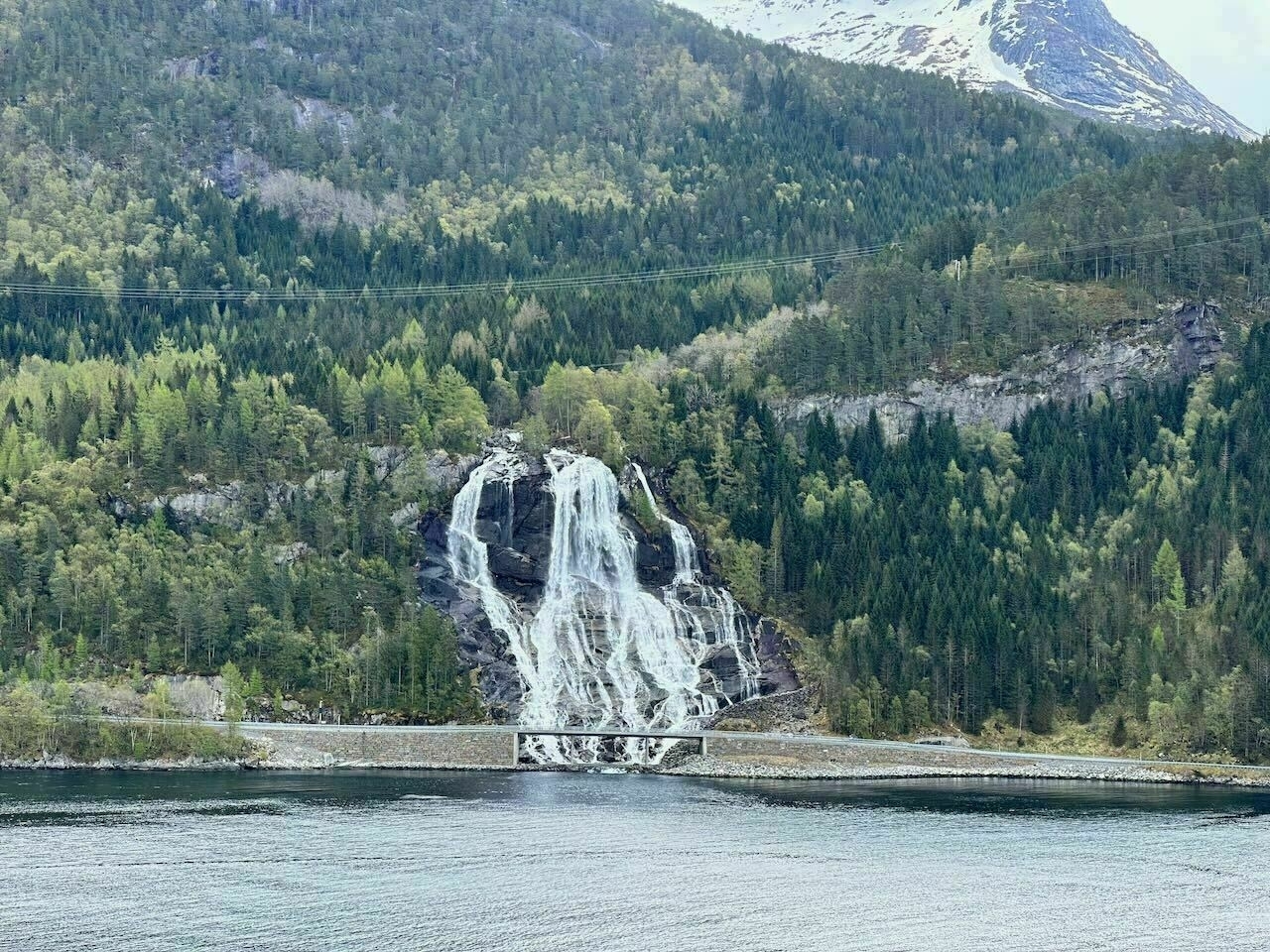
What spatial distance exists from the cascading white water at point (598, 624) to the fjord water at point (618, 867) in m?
26.7

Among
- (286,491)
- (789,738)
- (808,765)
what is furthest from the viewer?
(286,491)

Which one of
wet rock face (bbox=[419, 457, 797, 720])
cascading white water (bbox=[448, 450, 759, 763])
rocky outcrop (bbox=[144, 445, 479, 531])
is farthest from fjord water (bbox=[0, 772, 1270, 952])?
rocky outcrop (bbox=[144, 445, 479, 531])

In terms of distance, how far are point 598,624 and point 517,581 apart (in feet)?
28.1

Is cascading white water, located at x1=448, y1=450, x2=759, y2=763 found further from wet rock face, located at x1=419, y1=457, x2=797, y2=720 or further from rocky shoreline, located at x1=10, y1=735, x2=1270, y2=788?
rocky shoreline, located at x1=10, y1=735, x2=1270, y2=788

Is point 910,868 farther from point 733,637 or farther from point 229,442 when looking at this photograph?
point 229,442

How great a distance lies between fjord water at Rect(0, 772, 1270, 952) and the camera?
88312 mm

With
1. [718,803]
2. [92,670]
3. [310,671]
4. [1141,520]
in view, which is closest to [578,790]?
[718,803]

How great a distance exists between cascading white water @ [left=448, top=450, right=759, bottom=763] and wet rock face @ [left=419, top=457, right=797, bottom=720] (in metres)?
0.45

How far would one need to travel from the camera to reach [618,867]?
341ft

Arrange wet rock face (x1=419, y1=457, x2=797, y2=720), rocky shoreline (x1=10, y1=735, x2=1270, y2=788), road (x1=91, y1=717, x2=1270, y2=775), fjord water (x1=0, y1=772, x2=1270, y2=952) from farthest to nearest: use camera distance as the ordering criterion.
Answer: wet rock face (x1=419, y1=457, x2=797, y2=720)
road (x1=91, y1=717, x2=1270, y2=775)
rocky shoreline (x1=10, y1=735, x2=1270, y2=788)
fjord water (x1=0, y1=772, x2=1270, y2=952)

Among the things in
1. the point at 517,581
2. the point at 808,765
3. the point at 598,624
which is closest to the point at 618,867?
the point at 808,765

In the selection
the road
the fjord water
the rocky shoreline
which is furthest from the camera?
the road

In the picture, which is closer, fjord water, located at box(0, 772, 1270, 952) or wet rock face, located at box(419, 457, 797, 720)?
fjord water, located at box(0, 772, 1270, 952)

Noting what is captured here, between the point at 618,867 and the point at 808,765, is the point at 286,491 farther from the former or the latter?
the point at 618,867
